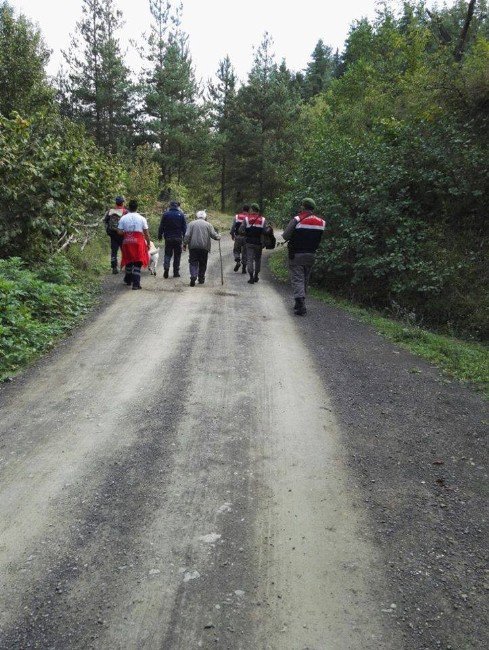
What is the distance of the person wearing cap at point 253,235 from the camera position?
513 inches

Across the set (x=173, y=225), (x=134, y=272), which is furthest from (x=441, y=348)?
(x=173, y=225)

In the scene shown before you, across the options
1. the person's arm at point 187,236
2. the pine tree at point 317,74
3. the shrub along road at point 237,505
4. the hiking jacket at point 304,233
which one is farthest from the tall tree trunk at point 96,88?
the pine tree at point 317,74

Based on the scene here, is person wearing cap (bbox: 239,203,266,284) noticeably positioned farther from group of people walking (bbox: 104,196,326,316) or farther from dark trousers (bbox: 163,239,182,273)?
dark trousers (bbox: 163,239,182,273)

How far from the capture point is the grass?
6.88m

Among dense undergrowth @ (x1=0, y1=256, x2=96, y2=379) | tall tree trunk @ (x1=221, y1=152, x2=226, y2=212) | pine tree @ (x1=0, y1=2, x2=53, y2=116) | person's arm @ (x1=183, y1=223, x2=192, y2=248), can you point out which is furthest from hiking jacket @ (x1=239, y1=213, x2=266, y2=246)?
tall tree trunk @ (x1=221, y1=152, x2=226, y2=212)

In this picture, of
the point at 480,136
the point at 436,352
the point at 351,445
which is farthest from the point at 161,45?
the point at 351,445

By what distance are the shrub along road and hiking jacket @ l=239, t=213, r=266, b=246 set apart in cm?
671

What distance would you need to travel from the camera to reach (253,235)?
13109 millimetres

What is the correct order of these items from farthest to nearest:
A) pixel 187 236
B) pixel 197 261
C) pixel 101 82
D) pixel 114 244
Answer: pixel 101 82 → pixel 114 244 → pixel 197 261 → pixel 187 236

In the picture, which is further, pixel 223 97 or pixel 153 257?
pixel 223 97

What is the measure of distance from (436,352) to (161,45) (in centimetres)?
3408

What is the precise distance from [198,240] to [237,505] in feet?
30.1

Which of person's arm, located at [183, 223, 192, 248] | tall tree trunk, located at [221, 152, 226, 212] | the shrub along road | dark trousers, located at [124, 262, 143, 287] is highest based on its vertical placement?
tall tree trunk, located at [221, 152, 226, 212]

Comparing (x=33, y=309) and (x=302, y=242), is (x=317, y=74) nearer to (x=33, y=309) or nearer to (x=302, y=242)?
(x=302, y=242)
